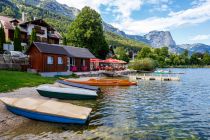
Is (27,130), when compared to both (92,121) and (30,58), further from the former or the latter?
(30,58)

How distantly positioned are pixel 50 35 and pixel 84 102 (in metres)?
58.5

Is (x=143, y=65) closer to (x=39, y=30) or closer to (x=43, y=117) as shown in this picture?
(x=39, y=30)

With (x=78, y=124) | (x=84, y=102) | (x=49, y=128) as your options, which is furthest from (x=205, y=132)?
(x=84, y=102)

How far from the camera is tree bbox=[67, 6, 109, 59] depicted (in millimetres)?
78500

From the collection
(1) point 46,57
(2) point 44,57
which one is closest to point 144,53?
(1) point 46,57

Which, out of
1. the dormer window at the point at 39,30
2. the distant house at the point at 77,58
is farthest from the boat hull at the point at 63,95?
the dormer window at the point at 39,30

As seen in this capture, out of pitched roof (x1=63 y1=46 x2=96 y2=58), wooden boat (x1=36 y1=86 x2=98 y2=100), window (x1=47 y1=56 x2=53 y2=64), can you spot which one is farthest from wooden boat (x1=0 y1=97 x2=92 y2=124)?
pitched roof (x1=63 y1=46 x2=96 y2=58)

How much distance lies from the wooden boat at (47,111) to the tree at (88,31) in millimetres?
61839

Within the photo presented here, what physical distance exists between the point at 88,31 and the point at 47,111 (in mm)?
63663

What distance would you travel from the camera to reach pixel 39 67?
41000 millimetres

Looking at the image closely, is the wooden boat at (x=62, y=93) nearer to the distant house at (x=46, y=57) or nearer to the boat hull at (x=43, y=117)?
the boat hull at (x=43, y=117)

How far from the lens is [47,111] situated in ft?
49.5

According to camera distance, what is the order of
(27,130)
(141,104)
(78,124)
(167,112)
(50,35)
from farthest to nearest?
(50,35), (141,104), (167,112), (78,124), (27,130)

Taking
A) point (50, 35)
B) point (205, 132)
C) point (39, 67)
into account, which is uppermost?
point (50, 35)
